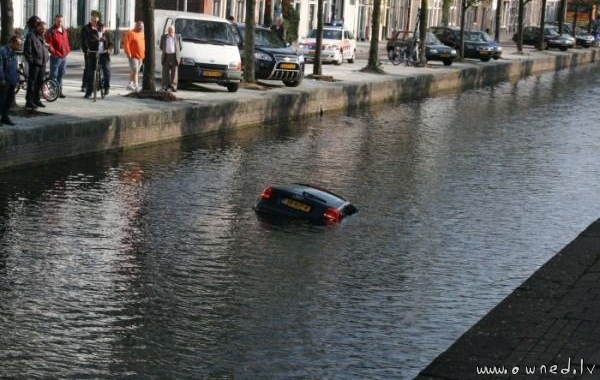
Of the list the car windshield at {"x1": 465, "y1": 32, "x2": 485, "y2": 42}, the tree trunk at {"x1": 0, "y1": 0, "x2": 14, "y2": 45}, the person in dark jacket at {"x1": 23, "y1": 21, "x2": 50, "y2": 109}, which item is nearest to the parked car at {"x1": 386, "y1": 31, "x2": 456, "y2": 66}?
the car windshield at {"x1": 465, "y1": 32, "x2": 485, "y2": 42}

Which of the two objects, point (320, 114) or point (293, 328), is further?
point (320, 114)

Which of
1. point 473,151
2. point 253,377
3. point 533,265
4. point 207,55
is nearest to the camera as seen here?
point 253,377

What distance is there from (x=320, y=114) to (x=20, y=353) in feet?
73.5

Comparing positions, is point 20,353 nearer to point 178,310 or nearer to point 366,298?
point 178,310

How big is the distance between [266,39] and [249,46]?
11.9 ft

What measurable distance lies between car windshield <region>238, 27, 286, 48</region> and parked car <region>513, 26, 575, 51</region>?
43.2m

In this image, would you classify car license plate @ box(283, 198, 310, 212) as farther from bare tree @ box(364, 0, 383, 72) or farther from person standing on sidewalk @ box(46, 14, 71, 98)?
bare tree @ box(364, 0, 383, 72)

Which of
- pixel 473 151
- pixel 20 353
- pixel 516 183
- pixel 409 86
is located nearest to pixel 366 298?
pixel 20 353

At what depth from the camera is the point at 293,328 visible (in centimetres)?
1136

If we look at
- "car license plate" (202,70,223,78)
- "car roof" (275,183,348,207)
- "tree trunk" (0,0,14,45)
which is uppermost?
"tree trunk" (0,0,14,45)

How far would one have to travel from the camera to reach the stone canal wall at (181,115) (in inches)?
764

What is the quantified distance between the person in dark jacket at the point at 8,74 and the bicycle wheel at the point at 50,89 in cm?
304

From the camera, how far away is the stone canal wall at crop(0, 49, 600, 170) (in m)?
19.4

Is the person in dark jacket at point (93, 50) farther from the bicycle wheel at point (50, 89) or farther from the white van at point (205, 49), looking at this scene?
the white van at point (205, 49)
